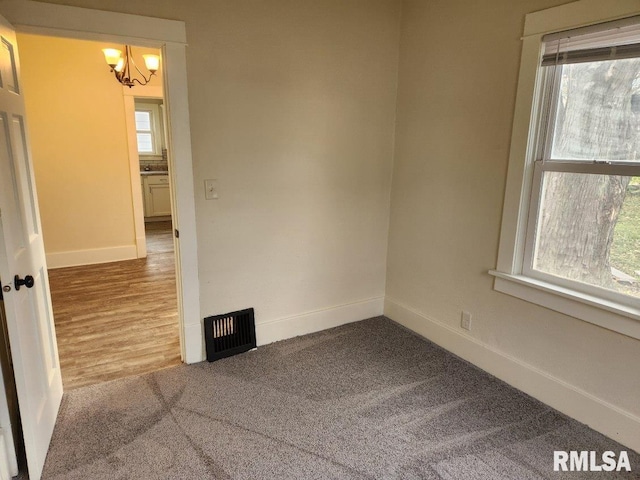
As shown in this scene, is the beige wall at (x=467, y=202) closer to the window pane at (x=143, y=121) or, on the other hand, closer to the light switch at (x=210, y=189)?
the light switch at (x=210, y=189)

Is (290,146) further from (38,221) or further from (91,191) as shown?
(91,191)

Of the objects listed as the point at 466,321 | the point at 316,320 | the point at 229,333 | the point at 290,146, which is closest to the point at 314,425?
the point at 229,333

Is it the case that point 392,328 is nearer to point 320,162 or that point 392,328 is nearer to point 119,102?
point 320,162

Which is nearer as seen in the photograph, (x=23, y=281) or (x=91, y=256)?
(x=23, y=281)

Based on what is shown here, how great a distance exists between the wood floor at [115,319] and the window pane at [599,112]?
8.87 ft

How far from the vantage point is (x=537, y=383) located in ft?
7.91

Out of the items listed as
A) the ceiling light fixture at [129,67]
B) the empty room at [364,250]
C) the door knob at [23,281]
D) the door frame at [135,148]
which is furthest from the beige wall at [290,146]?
the door frame at [135,148]

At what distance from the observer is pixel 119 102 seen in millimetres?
4762

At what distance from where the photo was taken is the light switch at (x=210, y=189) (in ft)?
8.64

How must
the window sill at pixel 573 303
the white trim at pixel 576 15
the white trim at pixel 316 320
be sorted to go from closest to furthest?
the white trim at pixel 576 15 → the window sill at pixel 573 303 → the white trim at pixel 316 320

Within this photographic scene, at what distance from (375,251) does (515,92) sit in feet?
5.08

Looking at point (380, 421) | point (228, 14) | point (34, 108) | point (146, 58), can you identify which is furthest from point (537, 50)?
point (34, 108)

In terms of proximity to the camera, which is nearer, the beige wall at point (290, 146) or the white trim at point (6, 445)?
the white trim at point (6, 445)

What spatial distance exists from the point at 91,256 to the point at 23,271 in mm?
3430
